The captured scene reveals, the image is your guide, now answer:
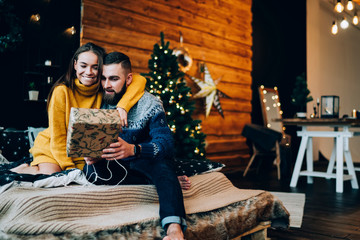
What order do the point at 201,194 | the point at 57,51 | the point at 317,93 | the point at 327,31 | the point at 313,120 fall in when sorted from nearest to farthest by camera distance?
the point at 201,194
the point at 57,51
the point at 313,120
the point at 317,93
the point at 327,31

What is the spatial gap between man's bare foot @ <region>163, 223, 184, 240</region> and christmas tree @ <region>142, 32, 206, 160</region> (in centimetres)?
212

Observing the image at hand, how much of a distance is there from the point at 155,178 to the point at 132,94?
490 millimetres

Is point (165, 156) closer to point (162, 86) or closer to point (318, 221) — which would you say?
point (318, 221)

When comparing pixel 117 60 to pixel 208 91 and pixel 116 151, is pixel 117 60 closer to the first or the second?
pixel 116 151

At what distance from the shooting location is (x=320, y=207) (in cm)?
315

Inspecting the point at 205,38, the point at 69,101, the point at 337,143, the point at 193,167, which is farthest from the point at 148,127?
the point at 205,38

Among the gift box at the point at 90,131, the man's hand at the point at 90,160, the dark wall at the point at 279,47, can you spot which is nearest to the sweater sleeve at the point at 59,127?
the man's hand at the point at 90,160

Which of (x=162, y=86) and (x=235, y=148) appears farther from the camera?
(x=235, y=148)

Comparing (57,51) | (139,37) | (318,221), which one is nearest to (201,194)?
(318,221)

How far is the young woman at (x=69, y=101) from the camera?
6.02 feet

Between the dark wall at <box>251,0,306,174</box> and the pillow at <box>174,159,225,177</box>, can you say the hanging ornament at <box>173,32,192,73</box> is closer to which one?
the dark wall at <box>251,0,306,174</box>

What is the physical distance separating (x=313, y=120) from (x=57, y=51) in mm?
3033

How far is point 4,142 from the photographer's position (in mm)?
2680

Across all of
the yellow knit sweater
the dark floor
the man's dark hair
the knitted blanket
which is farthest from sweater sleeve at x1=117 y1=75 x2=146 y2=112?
the dark floor
